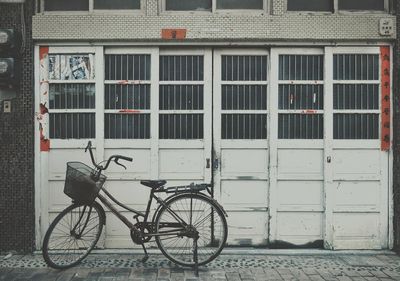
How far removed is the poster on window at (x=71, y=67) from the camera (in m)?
7.30

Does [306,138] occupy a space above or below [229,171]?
above

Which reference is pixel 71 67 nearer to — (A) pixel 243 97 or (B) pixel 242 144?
(A) pixel 243 97

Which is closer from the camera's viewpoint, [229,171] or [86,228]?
[86,228]

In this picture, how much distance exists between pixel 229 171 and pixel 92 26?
2779mm

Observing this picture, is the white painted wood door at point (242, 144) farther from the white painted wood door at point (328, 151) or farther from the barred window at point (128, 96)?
the barred window at point (128, 96)

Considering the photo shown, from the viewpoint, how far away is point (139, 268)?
21.4ft

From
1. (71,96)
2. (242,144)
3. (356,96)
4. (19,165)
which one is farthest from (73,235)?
(356,96)

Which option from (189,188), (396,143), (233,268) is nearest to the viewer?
(189,188)

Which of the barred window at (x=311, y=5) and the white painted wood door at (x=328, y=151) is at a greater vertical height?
the barred window at (x=311, y=5)

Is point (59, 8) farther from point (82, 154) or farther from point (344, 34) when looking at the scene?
point (344, 34)

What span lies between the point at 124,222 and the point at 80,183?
2.57 ft

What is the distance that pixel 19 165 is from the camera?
23.6 feet

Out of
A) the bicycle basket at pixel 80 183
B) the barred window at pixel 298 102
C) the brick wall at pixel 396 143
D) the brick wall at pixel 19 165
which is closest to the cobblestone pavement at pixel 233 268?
the brick wall at pixel 19 165

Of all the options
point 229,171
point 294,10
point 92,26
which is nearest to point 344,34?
point 294,10
